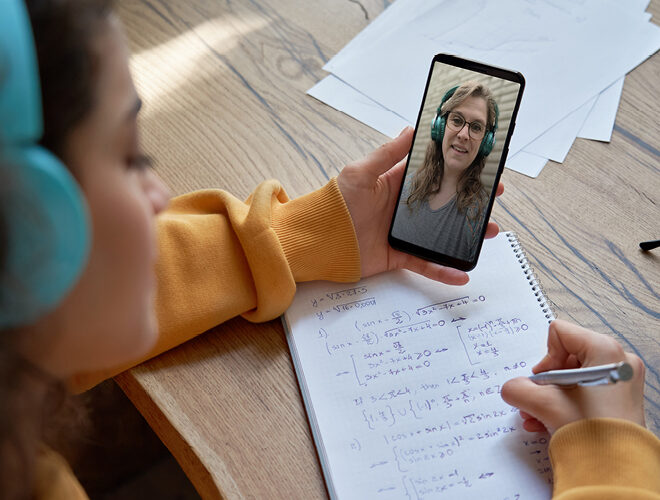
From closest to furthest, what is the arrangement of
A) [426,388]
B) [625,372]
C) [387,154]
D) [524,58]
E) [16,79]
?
[16,79] → [625,372] → [426,388] → [387,154] → [524,58]

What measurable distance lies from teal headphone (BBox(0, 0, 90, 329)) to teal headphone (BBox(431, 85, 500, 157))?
0.43 meters

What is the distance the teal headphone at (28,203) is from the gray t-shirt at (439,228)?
41cm

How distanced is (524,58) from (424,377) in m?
0.52

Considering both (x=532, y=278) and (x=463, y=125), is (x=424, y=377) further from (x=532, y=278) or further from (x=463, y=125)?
(x=463, y=125)

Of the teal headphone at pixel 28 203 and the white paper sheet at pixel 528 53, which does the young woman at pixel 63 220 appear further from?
the white paper sheet at pixel 528 53

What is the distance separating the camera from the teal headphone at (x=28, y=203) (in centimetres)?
31

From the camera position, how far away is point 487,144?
2.14ft

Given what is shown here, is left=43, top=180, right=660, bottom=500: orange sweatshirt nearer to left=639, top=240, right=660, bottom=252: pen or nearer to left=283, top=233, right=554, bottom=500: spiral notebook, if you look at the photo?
left=283, top=233, right=554, bottom=500: spiral notebook

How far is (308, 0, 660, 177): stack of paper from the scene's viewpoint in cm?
80

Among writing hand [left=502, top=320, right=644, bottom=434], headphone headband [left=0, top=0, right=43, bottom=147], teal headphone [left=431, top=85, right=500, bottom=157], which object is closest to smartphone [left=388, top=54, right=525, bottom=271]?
teal headphone [left=431, top=85, right=500, bottom=157]

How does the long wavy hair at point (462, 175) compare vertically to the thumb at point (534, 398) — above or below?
above

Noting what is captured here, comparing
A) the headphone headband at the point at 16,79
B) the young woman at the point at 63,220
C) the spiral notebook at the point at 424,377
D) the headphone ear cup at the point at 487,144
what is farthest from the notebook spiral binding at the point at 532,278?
the headphone headband at the point at 16,79

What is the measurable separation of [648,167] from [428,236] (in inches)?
12.7

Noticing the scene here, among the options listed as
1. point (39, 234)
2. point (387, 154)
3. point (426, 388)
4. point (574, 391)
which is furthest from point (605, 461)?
point (39, 234)
